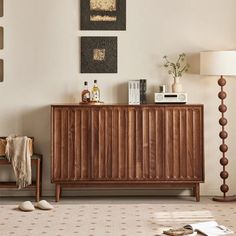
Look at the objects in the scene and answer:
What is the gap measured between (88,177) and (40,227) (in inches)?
49.1

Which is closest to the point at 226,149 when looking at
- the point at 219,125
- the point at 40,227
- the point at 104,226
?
the point at 219,125

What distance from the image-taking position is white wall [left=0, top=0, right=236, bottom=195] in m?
6.00

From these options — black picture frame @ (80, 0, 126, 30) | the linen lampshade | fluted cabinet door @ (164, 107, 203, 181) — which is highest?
black picture frame @ (80, 0, 126, 30)

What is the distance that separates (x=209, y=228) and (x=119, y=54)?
2.37 metres

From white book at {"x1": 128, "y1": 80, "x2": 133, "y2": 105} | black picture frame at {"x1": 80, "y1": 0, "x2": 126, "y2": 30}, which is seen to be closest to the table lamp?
white book at {"x1": 128, "y1": 80, "x2": 133, "y2": 105}

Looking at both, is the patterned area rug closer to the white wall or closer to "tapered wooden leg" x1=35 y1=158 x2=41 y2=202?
"tapered wooden leg" x1=35 y1=158 x2=41 y2=202

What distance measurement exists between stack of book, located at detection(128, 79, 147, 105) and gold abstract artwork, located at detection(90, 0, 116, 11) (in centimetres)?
82

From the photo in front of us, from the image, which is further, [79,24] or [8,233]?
[79,24]

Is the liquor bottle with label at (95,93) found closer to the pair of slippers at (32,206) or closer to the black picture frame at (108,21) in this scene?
the black picture frame at (108,21)

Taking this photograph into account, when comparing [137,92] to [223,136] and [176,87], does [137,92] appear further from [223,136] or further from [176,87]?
[223,136]

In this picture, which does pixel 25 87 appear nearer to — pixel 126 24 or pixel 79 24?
pixel 79 24

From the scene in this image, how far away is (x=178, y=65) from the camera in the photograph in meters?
6.03

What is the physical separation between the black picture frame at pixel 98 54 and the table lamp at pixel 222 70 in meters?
0.93

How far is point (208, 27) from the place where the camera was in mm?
6055
